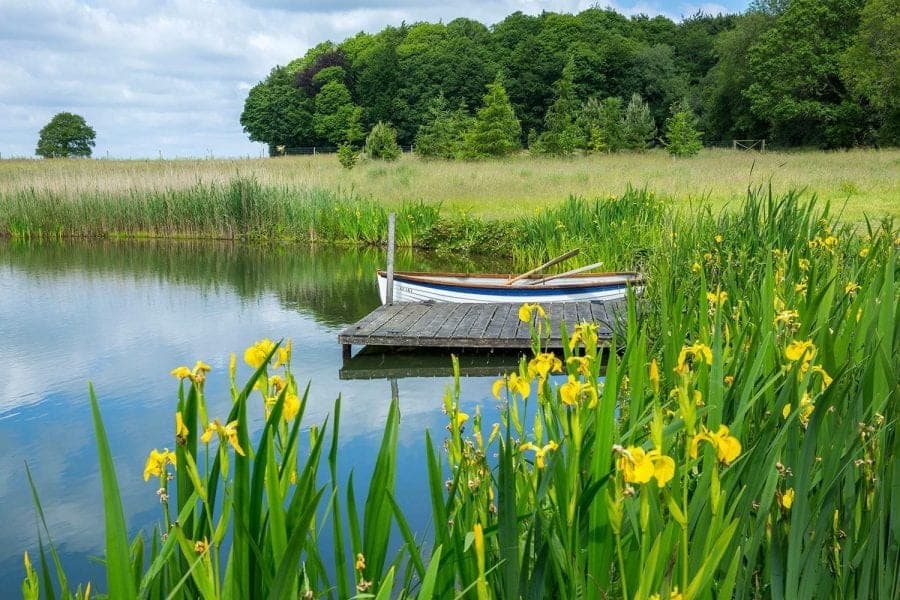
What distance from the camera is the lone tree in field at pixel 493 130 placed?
33.8m

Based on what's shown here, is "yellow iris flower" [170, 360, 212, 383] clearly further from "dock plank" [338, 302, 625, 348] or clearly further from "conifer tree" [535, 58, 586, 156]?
"conifer tree" [535, 58, 586, 156]

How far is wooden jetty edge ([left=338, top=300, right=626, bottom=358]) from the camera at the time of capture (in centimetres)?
693

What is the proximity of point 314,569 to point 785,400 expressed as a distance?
91cm

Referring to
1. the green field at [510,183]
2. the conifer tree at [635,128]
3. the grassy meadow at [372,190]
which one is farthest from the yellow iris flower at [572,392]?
the conifer tree at [635,128]

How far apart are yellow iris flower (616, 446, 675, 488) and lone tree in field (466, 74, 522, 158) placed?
33.1m

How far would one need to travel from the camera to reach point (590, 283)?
8.02 metres

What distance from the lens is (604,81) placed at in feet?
181

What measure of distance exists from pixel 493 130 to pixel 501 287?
1056 inches

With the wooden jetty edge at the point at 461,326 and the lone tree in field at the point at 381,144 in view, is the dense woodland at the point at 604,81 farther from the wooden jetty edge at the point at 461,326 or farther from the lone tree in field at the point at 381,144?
the wooden jetty edge at the point at 461,326

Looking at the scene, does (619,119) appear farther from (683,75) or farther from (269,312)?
(269,312)

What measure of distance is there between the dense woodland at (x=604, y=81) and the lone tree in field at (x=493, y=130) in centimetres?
14

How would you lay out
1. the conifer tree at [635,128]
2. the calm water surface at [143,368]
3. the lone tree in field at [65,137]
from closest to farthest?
the calm water surface at [143,368] < the conifer tree at [635,128] < the lone tree in field at [65,137]

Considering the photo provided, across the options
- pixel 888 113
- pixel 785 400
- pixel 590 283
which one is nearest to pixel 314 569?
pixel 785 400

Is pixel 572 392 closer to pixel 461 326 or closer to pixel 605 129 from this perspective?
pixel 461 326
